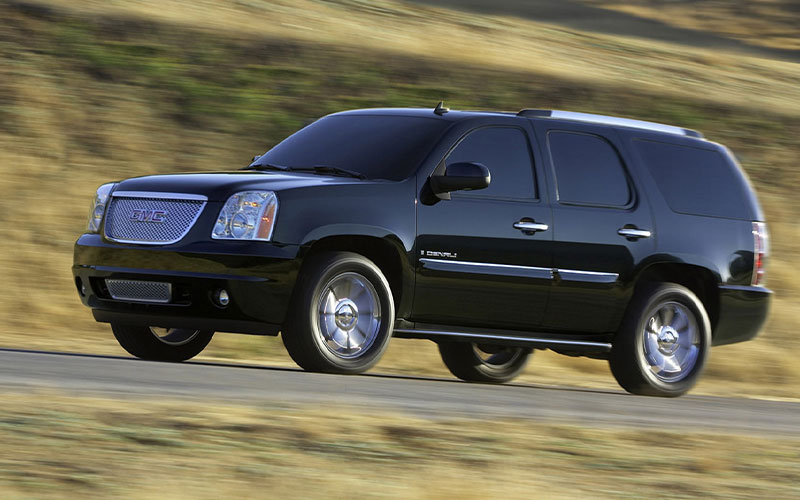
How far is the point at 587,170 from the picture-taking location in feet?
34.7

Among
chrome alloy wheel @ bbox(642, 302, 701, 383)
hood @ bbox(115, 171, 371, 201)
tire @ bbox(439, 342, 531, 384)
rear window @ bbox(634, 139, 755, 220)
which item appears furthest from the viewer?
tire @ bbox(439, 342, 531, 384)

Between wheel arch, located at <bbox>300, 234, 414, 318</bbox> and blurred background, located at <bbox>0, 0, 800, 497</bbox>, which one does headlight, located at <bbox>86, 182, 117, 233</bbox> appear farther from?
blurred background, located at <bbox>0, 0, 800, 497</bbox>

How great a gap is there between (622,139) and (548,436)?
3966 millimetres

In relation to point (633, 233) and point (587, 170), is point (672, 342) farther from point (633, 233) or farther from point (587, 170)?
point (587, 170)

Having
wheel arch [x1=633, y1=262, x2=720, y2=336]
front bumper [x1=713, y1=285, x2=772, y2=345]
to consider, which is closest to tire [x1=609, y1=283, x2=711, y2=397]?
wheel arch [x1=633, y1=262, x2=720, y2=336]

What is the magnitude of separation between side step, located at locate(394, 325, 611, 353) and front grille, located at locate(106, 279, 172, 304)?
59.6 inches

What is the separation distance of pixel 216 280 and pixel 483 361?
3755mm

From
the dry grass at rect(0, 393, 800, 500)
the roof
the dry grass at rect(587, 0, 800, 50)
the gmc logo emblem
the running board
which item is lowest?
the running board

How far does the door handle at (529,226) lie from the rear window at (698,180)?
4.22 ft

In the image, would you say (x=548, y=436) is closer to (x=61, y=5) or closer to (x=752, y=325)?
(x=752, y=325)

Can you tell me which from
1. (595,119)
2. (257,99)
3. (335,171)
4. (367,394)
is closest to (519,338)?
(335,171)

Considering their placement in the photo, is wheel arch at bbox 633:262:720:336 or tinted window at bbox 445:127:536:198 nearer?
tinted window at bbox 445:127:536:198

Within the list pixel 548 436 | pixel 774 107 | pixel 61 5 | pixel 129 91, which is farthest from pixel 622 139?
pixel 774 107

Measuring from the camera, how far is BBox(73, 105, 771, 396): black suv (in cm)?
912
